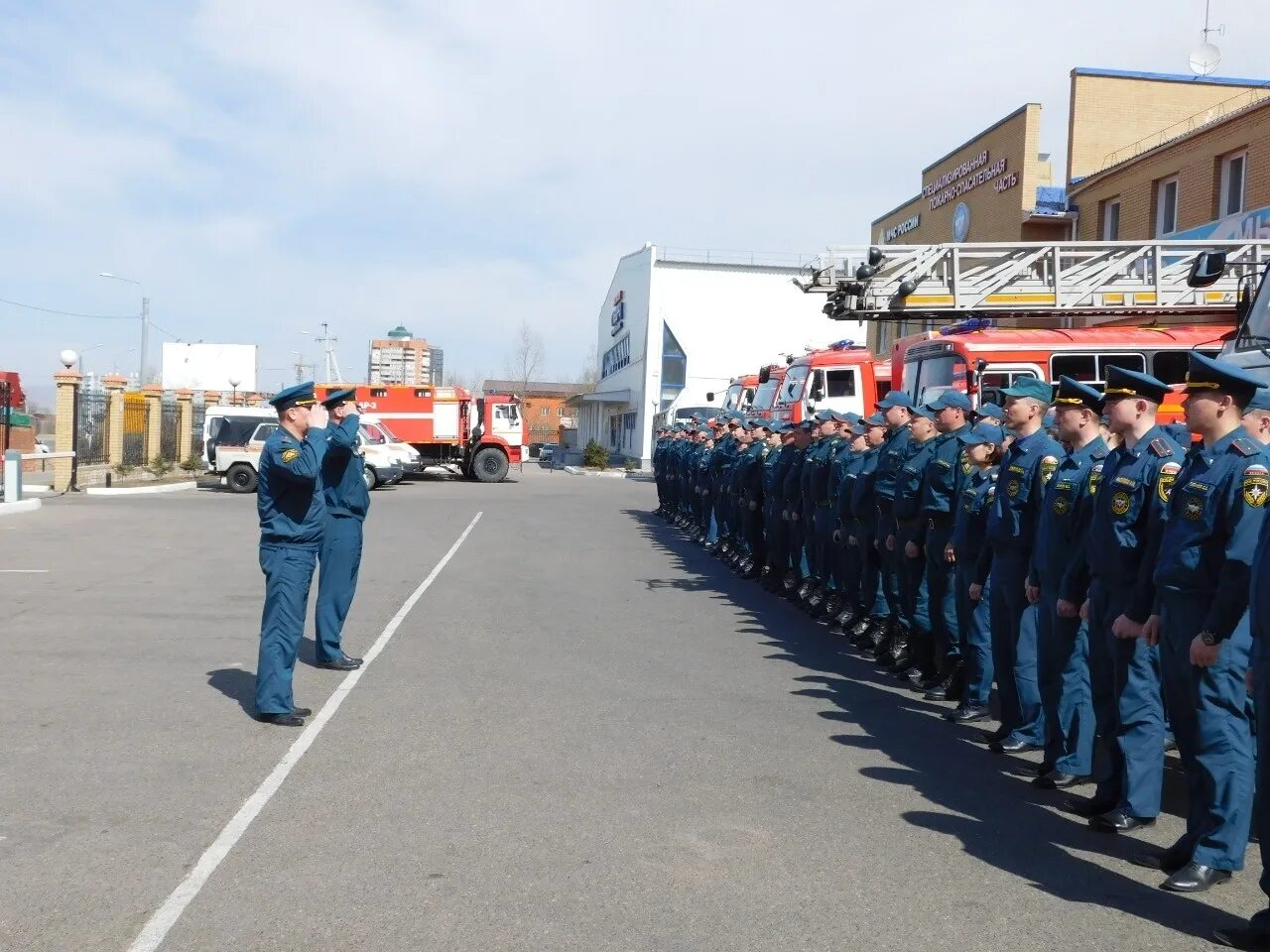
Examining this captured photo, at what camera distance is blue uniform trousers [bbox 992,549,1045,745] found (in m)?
6.99

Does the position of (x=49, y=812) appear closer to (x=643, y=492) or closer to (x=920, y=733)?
(x=920, y=733)

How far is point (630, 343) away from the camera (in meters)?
62.2

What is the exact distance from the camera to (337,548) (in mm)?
9000

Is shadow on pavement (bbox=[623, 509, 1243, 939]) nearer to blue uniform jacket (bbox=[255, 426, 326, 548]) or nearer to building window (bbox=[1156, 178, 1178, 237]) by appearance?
blue uniform jacket (bbox=[255, 426, 326, 548])

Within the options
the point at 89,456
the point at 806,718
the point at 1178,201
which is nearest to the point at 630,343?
the point at 89,456

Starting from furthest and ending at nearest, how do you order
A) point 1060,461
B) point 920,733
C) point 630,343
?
point 630,343 < point 920,733 < point 1060,461

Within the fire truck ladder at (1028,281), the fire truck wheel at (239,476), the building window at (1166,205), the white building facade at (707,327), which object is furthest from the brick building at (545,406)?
the fire truck ladder at (1028,281)

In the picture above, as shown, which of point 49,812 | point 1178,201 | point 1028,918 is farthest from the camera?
point 1178,201

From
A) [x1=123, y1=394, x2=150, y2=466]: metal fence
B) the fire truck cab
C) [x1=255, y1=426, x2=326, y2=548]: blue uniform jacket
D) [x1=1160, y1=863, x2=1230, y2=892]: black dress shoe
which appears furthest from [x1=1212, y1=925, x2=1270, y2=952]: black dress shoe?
[x1=123, y1=394, x2=150, y2=466]: metal fence

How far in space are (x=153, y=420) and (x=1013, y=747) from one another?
121ft

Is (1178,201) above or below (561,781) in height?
above

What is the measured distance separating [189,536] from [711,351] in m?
40.2

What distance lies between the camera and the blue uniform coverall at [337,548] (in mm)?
8891

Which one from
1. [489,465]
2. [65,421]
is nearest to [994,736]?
[65,421]
